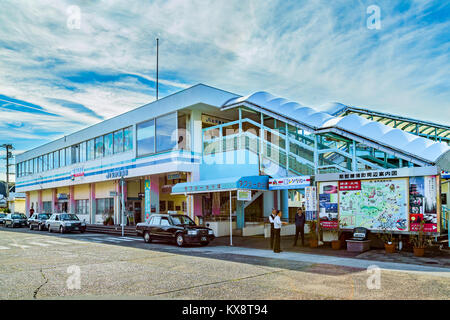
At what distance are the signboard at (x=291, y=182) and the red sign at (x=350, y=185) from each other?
71.4 inches

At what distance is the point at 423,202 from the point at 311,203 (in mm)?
4487

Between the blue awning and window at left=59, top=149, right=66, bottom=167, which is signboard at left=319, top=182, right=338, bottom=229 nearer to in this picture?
the blue awning

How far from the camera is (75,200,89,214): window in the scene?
38.9 m

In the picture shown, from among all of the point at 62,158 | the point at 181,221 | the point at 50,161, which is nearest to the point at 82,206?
the point at 62,158

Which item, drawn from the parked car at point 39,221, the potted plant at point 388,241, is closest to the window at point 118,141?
the parked car at point 39,221

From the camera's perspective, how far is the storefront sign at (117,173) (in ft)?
99.3

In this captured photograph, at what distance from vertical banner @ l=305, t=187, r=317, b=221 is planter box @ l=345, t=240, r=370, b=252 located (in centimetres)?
222

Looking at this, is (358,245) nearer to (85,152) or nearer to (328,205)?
(328,205)

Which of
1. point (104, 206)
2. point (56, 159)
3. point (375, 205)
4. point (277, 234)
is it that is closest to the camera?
point (375, 205)

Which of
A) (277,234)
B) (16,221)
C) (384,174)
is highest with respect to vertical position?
(384,174)

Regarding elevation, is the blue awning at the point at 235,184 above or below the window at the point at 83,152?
below

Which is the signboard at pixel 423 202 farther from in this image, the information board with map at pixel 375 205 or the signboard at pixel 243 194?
the signboard at pixel 243 194

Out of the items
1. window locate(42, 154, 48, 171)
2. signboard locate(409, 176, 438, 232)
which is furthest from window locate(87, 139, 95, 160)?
signboard locate(409, 176, 438, 232)

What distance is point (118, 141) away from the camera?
32.4 metres
